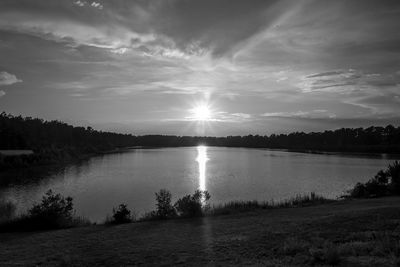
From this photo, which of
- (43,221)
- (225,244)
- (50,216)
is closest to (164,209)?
(50,216)

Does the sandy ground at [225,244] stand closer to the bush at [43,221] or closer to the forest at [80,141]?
the bush at [43,221]

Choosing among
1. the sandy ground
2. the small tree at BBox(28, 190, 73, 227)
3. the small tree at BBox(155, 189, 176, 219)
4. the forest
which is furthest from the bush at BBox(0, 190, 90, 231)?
the forest

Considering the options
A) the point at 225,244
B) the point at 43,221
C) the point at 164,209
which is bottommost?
the point at 43,221

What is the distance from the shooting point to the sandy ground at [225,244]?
8.59 meters

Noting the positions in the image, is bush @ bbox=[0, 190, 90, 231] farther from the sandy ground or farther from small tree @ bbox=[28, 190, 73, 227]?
the sandy ground

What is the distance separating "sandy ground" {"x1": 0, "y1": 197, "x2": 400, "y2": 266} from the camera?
28.2ft

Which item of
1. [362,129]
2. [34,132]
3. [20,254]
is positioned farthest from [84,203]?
[362,129]

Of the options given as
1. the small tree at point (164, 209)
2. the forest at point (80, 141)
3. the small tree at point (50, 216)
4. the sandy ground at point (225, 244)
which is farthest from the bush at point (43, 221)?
the forest at point (80, 141)

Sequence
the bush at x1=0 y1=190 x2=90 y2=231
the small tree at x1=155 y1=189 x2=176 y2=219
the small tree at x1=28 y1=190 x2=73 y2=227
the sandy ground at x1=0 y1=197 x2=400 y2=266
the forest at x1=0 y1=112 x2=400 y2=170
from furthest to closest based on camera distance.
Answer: the forest at x1=0 y1=112 x2=400 y2=170, the small tree at x1=155 y1=189 x2=176 y2=219, the small tree at x1=28 y1=190 x2=73 y2=227, the bush at x1=0 y1=190 x2=90 y2=231, the sandy ground at x1=0 y1=197 x2=400 y2=266

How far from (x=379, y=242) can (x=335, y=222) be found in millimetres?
4251

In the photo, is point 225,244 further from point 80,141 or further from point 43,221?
point 80,141

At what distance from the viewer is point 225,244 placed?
11.2 metres

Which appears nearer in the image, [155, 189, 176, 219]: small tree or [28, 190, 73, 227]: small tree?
[28, 190, 73, 227]: small tree

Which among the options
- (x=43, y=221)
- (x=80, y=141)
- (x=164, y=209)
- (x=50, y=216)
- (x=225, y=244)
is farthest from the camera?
(x=80, y=141)
